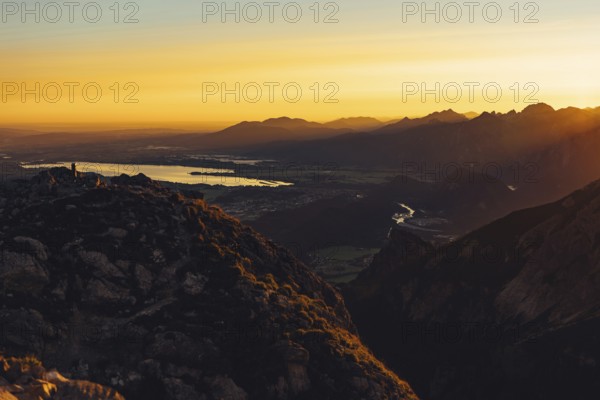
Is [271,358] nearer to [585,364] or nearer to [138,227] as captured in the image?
[138,227]

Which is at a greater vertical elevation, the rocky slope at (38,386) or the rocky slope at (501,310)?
the rocky slope at (38,386)

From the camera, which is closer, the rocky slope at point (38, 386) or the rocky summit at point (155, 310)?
the rocky slope at point (38, 386)

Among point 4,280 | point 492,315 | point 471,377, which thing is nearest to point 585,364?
point 471,377

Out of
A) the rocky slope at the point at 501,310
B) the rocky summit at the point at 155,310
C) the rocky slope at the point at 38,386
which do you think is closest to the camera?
the rocky slope at the point at 38,386

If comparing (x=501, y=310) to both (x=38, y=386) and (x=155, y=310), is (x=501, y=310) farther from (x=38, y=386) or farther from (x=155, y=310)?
(x=38, y=386)

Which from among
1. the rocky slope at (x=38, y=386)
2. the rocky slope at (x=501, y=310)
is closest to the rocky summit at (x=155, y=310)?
the rocky slope at (x=38, y=386)

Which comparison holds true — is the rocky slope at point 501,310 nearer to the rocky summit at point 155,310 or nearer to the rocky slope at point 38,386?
the rocky summit at point 155,310

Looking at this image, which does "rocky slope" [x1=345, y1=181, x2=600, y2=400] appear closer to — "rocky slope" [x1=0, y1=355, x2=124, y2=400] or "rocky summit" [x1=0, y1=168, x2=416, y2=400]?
"rocky summit" [x1=0, y1=168, x2=416, y2=400]
